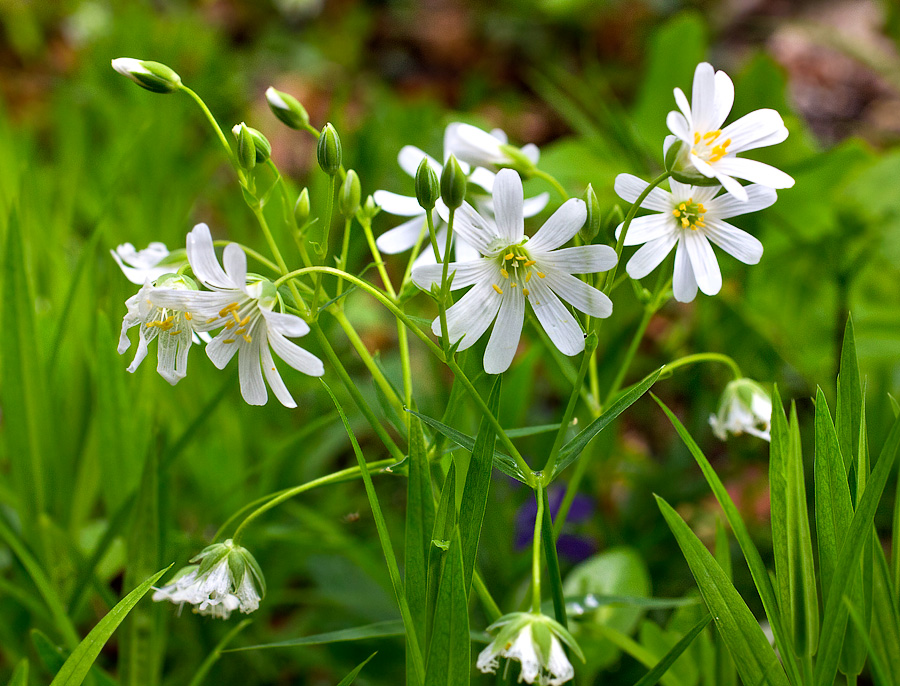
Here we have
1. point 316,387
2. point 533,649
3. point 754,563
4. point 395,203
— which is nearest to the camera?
point 533,649

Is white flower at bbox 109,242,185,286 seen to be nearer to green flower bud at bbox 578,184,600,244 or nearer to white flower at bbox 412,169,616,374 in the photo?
white flower at bbox 412,169,616,374

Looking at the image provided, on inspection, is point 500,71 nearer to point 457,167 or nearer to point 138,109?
point 138,109

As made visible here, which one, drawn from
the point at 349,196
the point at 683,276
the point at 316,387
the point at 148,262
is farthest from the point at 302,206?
the point at 316,387

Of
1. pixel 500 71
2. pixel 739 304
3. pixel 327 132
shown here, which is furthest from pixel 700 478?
pixel 500 71

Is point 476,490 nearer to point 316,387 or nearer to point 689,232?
point 689,232

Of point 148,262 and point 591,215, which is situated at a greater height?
point 591,215

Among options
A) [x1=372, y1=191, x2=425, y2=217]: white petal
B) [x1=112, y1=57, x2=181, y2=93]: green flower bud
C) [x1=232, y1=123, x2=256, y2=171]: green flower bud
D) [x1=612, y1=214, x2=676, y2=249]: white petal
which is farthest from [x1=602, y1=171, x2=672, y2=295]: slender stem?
[x1=112, y1=57, x2=181, y2=93]: green flower bud
